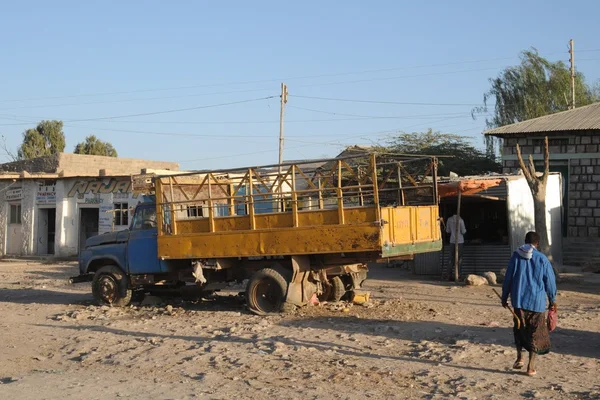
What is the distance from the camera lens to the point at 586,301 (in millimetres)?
14156

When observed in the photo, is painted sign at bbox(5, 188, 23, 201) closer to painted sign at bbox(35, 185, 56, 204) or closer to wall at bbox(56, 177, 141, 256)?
painted sign at bbox(35, 185, 56, 204)

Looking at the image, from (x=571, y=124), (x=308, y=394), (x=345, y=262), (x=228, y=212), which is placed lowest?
(x=308, y=394)

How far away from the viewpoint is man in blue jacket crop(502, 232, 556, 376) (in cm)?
778

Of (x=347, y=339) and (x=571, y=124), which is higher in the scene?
(x=571, y=124)

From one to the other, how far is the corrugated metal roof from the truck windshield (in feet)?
42.4

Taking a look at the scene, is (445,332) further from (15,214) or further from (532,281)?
(15,214)

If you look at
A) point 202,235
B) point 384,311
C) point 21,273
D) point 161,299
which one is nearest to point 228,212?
point 202,235

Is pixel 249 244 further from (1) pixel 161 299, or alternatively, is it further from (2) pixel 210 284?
(1) pixel 161 299

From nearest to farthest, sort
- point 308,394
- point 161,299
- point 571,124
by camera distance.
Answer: point 308,394, point 161,299, point 571,124

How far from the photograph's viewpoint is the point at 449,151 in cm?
3247

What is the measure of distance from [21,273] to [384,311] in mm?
14968

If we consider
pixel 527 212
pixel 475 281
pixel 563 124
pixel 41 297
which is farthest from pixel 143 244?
pixel 563 124

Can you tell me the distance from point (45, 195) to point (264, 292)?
19517 millimetres

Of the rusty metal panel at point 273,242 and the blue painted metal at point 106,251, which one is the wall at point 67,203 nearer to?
the blue painted metal at point 106,251
